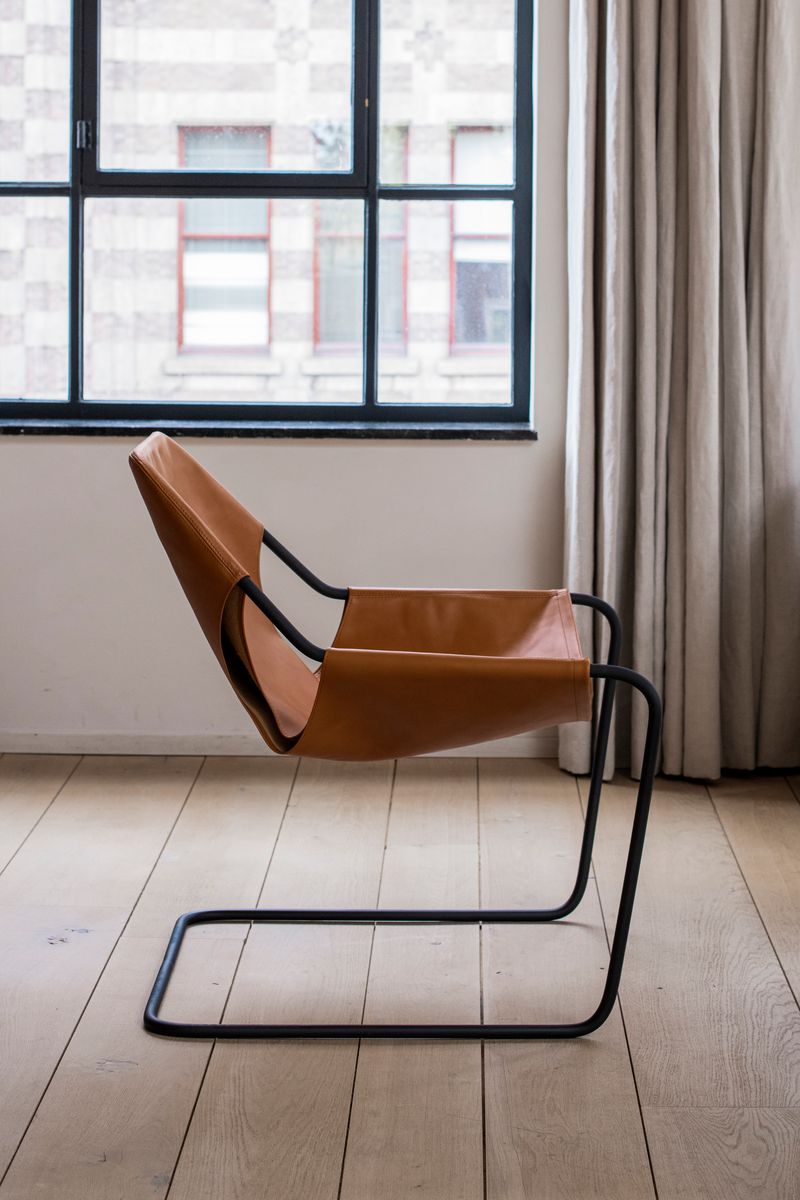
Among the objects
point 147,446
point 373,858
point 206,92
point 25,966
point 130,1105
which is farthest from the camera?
point 206,92

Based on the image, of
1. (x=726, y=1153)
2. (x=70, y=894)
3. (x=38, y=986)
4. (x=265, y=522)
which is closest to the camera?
(x=726, y=1153)

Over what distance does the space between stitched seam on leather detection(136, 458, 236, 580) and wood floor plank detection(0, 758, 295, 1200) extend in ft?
2.09

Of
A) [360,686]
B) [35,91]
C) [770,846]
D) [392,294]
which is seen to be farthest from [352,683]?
[35,91]

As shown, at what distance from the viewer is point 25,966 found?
2.02 meters

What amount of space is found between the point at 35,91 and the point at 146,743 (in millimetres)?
1520

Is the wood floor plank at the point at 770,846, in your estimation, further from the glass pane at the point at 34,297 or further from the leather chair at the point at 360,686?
the glass pane at the point at 34,297


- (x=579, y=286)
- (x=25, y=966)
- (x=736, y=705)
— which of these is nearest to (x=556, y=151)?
(x=579, y=286)

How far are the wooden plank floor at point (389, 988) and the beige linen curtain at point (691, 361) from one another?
293 millimetres

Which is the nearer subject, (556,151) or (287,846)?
(287,846)

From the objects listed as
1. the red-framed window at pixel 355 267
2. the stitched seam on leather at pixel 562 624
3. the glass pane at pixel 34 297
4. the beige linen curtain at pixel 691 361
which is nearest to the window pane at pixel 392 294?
the red-framed window at pixel 355 267

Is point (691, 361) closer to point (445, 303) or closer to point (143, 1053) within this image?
point (445, 303)

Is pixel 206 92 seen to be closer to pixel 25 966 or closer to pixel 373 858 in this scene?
pixel 373 858

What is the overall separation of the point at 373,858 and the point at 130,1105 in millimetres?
899

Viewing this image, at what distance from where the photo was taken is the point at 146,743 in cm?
309
